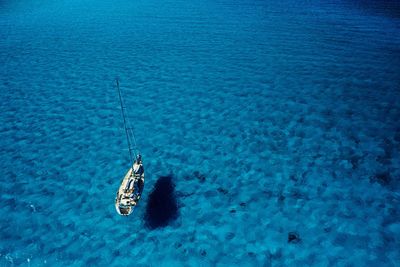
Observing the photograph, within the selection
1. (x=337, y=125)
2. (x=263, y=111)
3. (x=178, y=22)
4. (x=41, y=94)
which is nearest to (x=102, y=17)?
(x=178, y=22)

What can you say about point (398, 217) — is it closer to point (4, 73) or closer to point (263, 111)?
point (263, 111)

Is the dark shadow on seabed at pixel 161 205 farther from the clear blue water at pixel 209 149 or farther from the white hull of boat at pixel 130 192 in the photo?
the white hull of boat at pixel 130 192

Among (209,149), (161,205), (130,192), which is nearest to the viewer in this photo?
(130,192)

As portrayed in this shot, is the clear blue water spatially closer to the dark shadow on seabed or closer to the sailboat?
Answer: the dark shadow on seabed

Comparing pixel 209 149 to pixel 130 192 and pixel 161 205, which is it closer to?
pixel 161 205

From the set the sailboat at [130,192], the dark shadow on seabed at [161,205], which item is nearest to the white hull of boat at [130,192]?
the sailboat at [130,192]

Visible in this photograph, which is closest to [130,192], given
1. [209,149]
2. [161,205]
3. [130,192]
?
[130,192]
